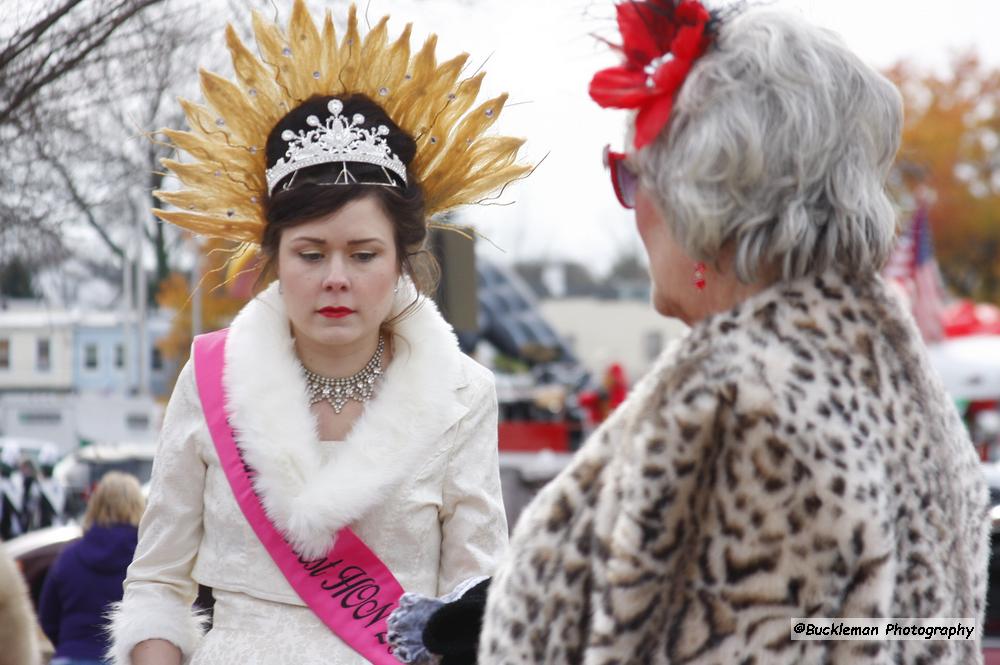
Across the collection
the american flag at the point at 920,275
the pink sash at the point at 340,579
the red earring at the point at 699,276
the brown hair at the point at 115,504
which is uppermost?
the red earring at the point at 699,276

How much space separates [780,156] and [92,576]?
5.07 meters

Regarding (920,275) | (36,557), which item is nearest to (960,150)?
(920,275)

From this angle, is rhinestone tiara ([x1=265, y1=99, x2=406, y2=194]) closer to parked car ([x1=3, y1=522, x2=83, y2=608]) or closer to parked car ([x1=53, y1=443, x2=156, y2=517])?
parked car ([x1=3, y1=522, x2=83, y2=608])

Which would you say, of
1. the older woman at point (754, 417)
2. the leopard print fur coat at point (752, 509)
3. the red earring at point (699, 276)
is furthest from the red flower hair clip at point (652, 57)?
the leopard print fur coat at point (752, 509)

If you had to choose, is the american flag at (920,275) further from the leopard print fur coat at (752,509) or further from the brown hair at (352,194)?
the leopard print fur coat at (752,509)

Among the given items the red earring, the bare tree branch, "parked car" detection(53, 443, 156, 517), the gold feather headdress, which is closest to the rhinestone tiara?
the gold feather headdress

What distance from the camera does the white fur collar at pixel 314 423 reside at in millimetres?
2838

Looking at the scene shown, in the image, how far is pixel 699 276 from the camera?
1962mm

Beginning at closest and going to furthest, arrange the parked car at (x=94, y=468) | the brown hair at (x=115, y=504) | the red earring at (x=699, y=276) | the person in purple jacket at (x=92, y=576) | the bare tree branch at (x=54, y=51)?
the red earring at (x=699, y=276), the bare tree branch at (x=54, y=51), the person in purple jacket at (x=92, y=576), the brown hair at (x=115, y=504), the parked car at (x=94, y=468)

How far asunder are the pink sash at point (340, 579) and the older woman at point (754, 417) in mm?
898

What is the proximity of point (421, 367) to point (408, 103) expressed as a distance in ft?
2.25

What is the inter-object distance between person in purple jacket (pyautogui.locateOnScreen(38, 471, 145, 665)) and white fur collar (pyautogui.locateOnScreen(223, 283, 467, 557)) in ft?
10.8

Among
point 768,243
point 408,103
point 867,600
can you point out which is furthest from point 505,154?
point 867,600

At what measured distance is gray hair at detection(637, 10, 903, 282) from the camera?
183 centimetres
